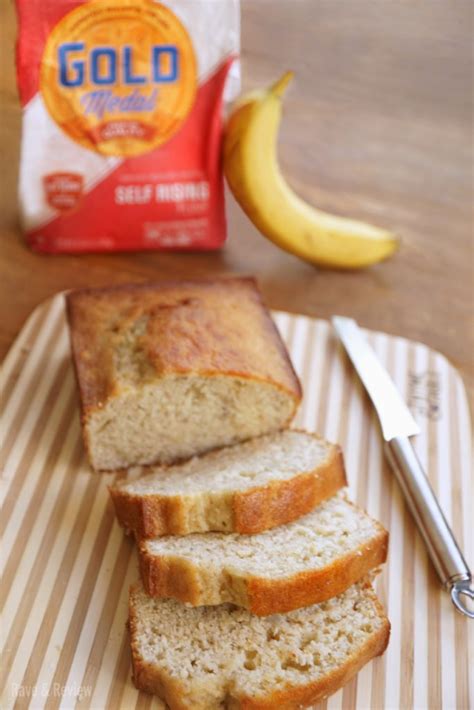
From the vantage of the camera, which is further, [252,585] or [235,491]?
[235,491]

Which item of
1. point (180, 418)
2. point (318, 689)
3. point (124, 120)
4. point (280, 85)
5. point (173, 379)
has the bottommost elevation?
point (318, 689)

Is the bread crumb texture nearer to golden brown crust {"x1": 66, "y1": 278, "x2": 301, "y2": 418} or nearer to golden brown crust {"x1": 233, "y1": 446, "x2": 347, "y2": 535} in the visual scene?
golden brown crust {"x1": 233, "y1": 446, "x2": 347, "y2": 535}

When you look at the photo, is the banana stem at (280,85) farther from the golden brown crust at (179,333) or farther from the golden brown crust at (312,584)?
the golden brown crust at (312,584)

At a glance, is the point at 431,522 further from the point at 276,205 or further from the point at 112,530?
the point at 276,205

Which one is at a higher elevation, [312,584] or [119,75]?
[119,75]

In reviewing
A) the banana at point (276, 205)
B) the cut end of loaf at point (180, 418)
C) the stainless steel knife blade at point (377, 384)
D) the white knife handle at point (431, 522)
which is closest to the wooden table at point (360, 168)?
the banana at point (276, 205)

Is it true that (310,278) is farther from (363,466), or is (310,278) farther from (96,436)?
(96,436)

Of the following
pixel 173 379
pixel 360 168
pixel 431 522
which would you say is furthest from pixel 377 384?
pixel 360 168

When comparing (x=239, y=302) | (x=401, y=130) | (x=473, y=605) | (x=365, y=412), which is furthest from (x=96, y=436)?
(x=401, y=130)
